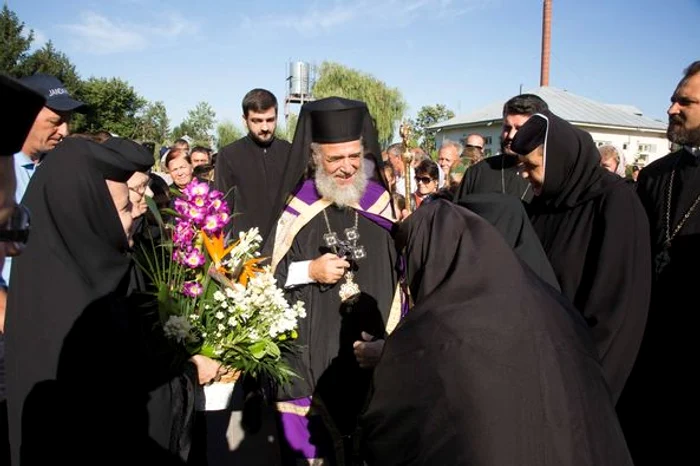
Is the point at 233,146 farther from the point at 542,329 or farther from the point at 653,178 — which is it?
the point at 542,329

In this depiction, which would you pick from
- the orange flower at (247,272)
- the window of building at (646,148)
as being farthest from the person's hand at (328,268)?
the window of building at (646,148)

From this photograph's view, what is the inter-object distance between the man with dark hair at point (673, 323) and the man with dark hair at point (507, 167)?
1082 mm

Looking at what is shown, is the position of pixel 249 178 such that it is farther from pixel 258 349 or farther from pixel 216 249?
pixel 258 349

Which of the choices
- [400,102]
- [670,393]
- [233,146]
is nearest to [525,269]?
[670,393]

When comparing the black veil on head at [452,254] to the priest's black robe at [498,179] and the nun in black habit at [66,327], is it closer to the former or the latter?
the nun in black habit at [66,327]

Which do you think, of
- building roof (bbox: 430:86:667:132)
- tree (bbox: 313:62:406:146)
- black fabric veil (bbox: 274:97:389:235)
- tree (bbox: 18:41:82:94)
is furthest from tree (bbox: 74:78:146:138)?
black fabric veil (bbox: 274:97:389:235)

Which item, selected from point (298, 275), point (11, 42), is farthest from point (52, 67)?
point (298, 275)

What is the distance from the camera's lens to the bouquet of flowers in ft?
9.77

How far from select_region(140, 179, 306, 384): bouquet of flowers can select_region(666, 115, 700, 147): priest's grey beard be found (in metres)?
2.74

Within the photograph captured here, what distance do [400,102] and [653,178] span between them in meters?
43.8

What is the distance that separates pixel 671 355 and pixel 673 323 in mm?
198

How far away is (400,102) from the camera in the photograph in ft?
153

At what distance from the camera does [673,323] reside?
11.4ft

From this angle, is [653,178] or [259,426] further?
[259,426]
